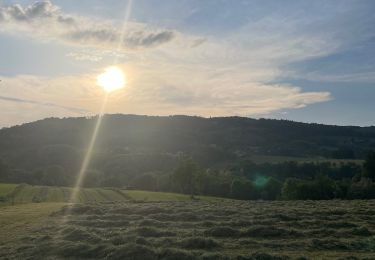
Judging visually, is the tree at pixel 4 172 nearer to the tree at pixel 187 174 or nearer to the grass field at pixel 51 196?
the grass field at pixel 51 196

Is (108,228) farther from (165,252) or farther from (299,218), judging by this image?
(299,218)

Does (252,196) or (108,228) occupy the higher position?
(108,228)

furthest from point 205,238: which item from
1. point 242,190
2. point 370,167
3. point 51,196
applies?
point 370,167

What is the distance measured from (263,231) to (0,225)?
23273 mm

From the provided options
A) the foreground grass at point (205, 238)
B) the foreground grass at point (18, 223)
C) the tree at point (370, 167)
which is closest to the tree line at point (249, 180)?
the tree at point (370, 167)

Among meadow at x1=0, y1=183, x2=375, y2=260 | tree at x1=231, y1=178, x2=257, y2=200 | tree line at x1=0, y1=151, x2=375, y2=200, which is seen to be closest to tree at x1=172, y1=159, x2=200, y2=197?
tree line at x1=0, y1=151, x2=375, y2=200

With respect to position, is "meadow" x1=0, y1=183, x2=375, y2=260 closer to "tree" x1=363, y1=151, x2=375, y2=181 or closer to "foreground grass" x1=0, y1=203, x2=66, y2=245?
"foreground grass" x1=0, y1=203, x2=66, y2=245

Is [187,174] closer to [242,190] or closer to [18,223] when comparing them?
[242,190]

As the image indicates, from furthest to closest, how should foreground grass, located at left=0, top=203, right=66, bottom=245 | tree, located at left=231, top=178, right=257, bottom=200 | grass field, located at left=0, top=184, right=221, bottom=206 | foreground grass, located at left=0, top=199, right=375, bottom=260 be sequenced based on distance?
tree, located at left=231, top=178, right=257, bottom=200, grass field, located at left=0, top=184, right=221, bottom=206, foreground grass, located at left=0, top=203, right=66, bottom=245, foreground grass, located at left=0, top=199, right=375, bottom=260

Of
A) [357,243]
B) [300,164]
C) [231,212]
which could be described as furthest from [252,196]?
[357,243]

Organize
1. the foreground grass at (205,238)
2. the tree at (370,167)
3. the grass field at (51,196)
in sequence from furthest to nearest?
the tree at (370,167)
the grass field at (51,196)
the foreground grass at (205,238)

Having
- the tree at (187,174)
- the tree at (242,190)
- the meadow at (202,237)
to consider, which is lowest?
the tree at (242,190)

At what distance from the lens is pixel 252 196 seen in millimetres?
108562

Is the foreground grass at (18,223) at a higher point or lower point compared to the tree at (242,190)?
higher
